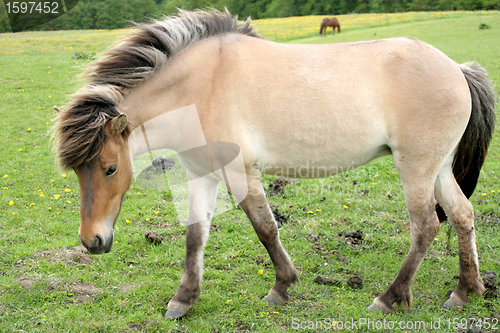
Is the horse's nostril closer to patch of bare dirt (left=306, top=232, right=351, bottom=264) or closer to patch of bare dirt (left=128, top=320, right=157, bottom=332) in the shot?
patch of bare dirt (left=128, top=320, right=157, bottom=332)

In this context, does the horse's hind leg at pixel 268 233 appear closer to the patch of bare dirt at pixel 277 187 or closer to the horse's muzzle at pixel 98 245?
the horse's muzzle at pixel 98 245

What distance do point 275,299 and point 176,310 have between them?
3.00ft

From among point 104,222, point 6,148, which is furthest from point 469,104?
point 6,148

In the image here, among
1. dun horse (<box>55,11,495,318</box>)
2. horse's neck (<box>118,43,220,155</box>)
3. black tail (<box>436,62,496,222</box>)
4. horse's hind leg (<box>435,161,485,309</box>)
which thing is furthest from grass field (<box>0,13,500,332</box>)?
horse's neck (<box>118,43,220,155</box>)

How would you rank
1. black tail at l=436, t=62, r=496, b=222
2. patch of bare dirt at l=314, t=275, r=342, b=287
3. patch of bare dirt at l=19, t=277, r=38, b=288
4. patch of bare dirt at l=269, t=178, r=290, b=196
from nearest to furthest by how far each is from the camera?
black tail at l=436, t=62, r=496, b=222 < patch of bare dirt at l=19, t=277, r=38, b=288 < patch of bare dirt at l=314, t=275, r=342, b=287 < patch of bare dirt at l=269, t=178, r=290, b=196

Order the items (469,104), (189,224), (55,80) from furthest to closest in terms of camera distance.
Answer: (55,80), (189,224), (469,104)

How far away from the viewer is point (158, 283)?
153 inches

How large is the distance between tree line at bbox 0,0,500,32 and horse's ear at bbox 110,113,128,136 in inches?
1291

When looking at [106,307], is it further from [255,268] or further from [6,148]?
[6,148]

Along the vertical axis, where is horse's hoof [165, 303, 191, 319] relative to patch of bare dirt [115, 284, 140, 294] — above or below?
above

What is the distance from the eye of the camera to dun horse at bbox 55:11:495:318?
10.4 ft

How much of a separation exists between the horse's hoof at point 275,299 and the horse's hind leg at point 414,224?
78 cm

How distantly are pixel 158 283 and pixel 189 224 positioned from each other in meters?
0.75

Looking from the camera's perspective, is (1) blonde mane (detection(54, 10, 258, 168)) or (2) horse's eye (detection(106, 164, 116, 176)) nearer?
(1) blonde mane (detection(54, 10, 258, 168))
